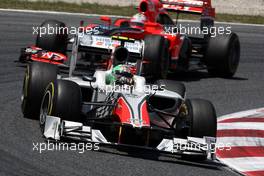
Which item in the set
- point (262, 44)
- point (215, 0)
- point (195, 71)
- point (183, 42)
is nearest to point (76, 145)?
point (183, 42)

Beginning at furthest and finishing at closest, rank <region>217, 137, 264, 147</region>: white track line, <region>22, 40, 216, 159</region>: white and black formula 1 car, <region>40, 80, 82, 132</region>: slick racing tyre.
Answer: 1. <region>217, 137, 264, 147</region>: white track line
2. <region>40, 80, 82, 132</region>: slick racing tyre
3. <region>22, 40, 216, 159</region>: white and black formula 1 car

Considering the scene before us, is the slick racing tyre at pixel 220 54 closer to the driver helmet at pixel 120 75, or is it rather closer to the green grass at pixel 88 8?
the driver helmet at pixel 120 75

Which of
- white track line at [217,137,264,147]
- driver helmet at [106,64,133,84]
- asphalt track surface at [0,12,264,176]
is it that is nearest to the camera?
asphalt track surface at [0,12,264,176]

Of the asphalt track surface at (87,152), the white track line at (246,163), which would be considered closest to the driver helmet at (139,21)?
the asphalt track surface at (87,152)

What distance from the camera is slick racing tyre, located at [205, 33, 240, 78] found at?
16922mm

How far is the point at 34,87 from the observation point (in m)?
10.7

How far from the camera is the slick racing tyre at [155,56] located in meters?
14.6

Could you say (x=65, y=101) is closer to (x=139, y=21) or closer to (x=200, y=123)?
(x=200, y=123)

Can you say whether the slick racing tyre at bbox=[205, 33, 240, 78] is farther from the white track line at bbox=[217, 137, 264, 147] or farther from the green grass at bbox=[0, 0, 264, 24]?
the green grass at bbox=[0, 0, 264, 24]

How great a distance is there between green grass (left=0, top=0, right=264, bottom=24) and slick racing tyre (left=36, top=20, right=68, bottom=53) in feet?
30.1

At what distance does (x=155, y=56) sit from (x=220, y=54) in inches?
107

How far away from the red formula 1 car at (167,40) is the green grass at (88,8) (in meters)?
8.79

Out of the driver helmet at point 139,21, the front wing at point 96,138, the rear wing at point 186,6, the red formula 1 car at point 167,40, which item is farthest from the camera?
the rear wing at point 186,6

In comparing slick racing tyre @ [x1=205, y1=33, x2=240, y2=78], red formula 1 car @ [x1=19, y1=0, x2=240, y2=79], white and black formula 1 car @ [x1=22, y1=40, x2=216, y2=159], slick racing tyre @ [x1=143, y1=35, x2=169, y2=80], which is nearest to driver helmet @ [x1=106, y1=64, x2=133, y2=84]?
white and black formula 1 car @ [x1=22, y1=40, x2=216, y2=159]
